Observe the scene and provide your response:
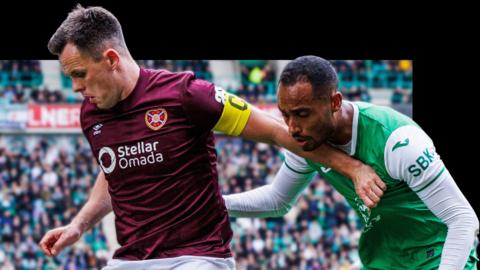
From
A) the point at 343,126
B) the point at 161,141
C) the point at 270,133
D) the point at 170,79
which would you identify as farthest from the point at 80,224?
the point at 343,126

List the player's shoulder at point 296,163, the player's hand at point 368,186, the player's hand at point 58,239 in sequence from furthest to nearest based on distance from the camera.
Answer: the player's shoulder at point 296,163 → the player's hand at point 58,239 → the player's hand at point 368,186

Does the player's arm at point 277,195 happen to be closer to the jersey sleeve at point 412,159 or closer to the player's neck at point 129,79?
the jersey sleeve at point 412,159

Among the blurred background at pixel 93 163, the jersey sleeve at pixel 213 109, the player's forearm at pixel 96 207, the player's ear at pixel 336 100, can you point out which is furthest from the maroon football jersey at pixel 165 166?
the blurred background at pixel 93 163

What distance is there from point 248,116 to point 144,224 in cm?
54

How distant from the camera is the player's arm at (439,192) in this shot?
261 centimetres

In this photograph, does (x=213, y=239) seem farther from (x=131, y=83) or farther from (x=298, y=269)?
(x=298, y=269)

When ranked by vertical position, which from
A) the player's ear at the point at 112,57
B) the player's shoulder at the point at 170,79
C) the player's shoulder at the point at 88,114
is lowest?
the player's shoulder at the point at 88,114

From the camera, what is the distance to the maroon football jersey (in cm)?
269

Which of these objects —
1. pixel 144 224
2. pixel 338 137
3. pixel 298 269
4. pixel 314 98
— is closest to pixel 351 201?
pixel 338 137

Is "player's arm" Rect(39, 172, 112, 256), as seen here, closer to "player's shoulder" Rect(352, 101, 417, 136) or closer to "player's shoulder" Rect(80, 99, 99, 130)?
"player's shoulder" Rect(80, 99, 99, 130)

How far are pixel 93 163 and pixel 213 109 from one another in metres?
9.70

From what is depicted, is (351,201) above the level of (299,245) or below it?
above

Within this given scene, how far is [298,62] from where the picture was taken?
270 cm

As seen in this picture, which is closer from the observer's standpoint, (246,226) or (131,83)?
(131,83)
